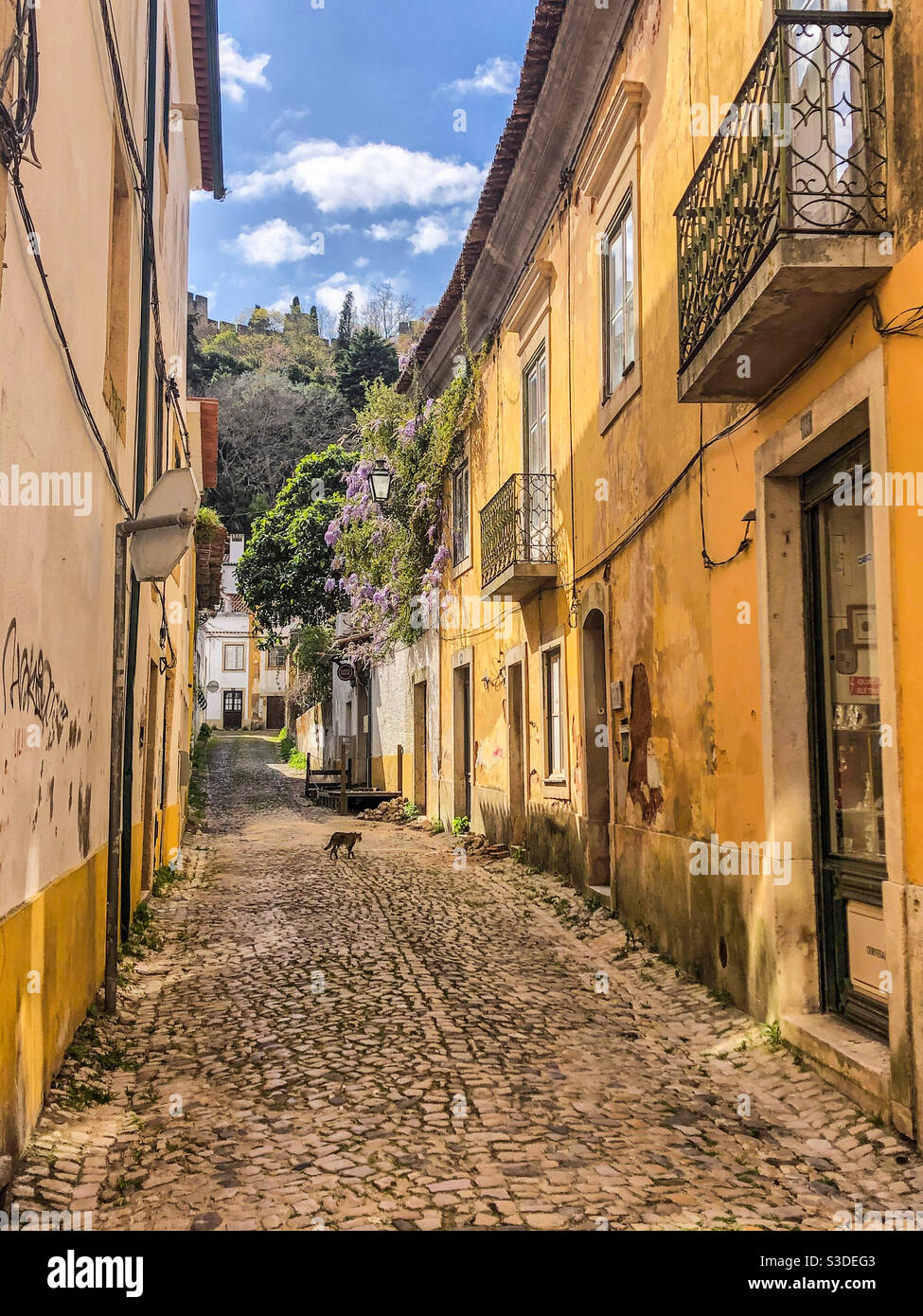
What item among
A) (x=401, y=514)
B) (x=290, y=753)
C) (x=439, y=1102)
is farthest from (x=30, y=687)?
(x=290, y=753)

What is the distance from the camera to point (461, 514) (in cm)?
1633

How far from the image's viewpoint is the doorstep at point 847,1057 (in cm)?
427

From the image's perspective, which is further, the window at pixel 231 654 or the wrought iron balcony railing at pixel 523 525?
the window at pixel 231 654

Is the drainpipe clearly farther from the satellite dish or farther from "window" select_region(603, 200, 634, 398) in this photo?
"window" select_region(603, 200, 634, 398)

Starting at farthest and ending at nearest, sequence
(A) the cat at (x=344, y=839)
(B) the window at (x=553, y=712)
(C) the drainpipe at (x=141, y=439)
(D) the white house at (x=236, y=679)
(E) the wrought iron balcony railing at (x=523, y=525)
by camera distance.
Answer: (D) the white house at (x=236, y=679) → (A) the cat at (x=344, y=839) → (E) the wrought iron balcony railing at (x=523, y=525) → (B) the window at (x=553, y=712) → (C) the drainpipe at (x=141, y=439)

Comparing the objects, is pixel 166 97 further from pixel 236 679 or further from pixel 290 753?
pixel 236 679

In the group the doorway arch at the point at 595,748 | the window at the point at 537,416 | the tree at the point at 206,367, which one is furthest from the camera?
the tree at the point at 206,367

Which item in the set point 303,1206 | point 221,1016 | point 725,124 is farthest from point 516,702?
point 303,1206

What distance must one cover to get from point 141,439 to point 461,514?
8.59 meters

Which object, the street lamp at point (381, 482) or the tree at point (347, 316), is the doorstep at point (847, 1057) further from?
the tree at point (347, 316)

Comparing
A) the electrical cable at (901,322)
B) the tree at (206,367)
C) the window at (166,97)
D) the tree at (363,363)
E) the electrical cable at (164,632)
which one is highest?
the tree at (206,367)

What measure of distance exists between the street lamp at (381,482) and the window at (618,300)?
319 inches

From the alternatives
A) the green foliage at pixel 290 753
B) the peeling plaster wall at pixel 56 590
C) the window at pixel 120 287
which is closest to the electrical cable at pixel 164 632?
the window at pixel 120 287

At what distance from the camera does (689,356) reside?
5.90m
